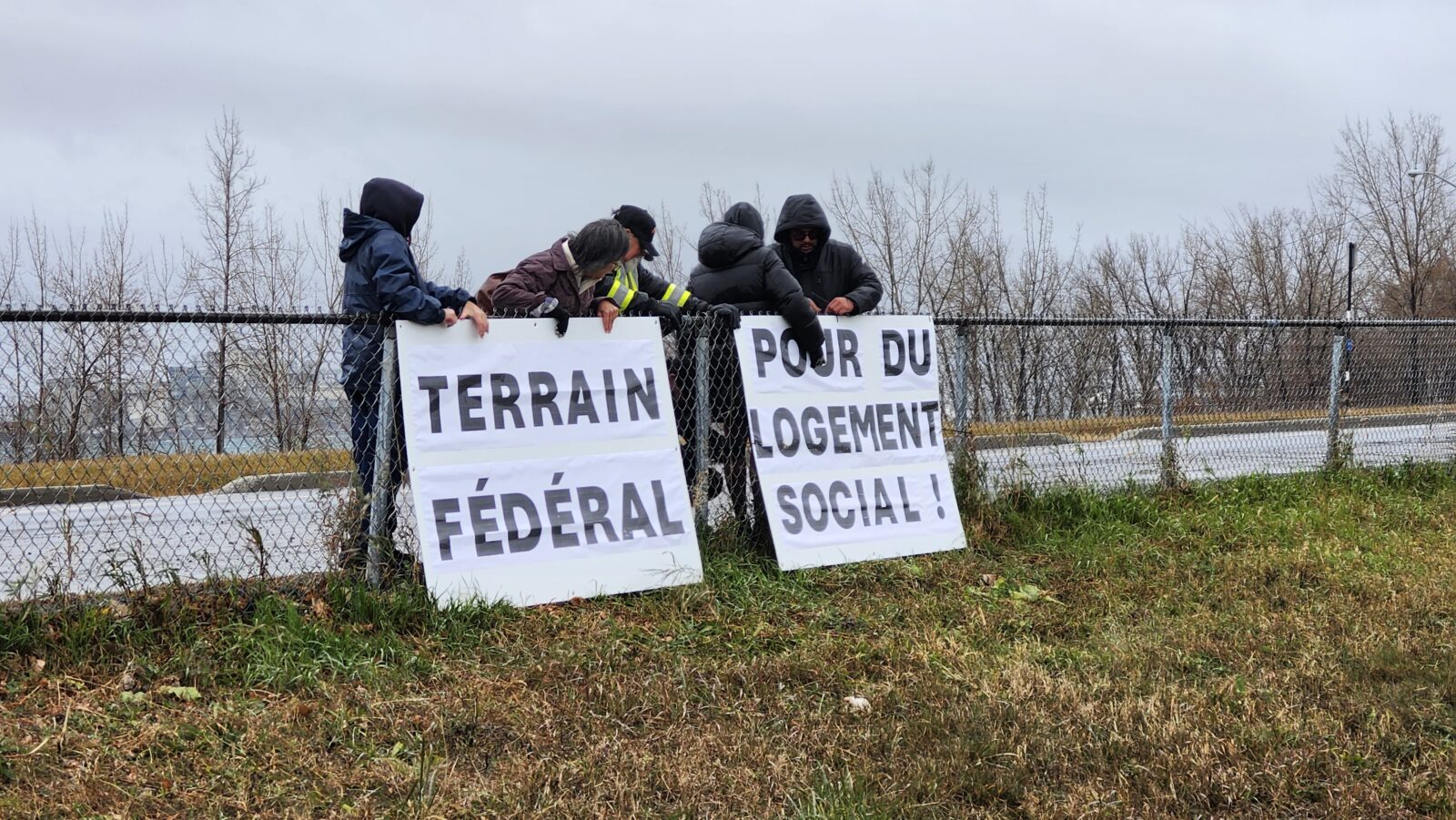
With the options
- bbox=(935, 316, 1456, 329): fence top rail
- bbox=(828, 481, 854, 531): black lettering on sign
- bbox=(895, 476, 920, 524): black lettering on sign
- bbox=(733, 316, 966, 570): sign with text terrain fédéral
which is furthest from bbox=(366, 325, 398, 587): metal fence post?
bbox=(935, 316, 1456, 329): fence top rail

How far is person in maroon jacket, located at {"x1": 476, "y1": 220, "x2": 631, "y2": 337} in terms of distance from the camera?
16.8 ft

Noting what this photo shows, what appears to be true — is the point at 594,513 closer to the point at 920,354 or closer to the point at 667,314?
the point at 667,314

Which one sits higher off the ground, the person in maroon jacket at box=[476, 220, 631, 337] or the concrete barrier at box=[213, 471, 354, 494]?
the person in maroon jacket at box=[476, 220, 631, 337]

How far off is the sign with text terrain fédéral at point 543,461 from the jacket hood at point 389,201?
0.56 metres

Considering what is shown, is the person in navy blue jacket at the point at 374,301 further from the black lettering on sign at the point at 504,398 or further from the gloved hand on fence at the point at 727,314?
the gloved hand on fence at the point at 727,314

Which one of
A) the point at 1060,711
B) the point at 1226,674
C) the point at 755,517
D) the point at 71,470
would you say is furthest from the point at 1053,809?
the point at 71,470

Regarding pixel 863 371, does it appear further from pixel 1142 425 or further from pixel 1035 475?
pixel 1142 425

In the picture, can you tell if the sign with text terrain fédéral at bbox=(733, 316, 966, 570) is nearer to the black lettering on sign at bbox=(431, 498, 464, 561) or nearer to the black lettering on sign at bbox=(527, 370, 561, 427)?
the black lettering on sign at bbox=(527, 370, 561, 427)

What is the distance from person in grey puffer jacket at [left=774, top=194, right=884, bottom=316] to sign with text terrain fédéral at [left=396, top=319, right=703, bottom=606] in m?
1.26

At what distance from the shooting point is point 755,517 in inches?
227

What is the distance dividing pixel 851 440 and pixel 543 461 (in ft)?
5.93

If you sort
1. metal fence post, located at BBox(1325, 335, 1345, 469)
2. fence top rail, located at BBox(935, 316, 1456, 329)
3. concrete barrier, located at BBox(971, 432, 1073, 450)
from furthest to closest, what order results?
1. metal fence post, located at BBox(1325, 335, 1345, 469)
2. concrete barrier, located at BBox(971, 432, 1073, 450)
3. fence top rail, located at BBox(935, 316, 1456, 329)

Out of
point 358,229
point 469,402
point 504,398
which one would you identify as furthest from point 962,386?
point 358,229

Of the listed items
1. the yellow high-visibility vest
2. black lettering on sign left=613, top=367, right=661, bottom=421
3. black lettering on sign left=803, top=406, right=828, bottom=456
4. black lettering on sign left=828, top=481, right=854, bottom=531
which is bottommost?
black lettering on sign left=828, top=481, right=854, bottom=531
